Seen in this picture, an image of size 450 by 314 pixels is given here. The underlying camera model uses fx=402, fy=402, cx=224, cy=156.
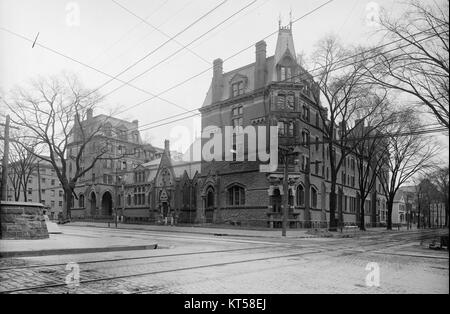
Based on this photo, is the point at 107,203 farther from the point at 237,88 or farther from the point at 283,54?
the point at 283,54

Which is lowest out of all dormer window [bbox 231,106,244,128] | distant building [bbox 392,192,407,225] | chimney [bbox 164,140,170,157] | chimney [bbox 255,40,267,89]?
distant building [bbox 392,192,407,225]

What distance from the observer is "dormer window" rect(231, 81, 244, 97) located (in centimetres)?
4153

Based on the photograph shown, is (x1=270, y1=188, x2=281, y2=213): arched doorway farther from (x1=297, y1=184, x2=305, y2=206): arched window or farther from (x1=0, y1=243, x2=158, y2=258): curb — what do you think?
(x1=0, y1=243, x2=158, y2=258): curb

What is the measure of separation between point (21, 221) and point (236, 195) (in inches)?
1040

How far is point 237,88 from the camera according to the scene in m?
42.0

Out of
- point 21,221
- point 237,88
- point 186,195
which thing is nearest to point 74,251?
point 21,221

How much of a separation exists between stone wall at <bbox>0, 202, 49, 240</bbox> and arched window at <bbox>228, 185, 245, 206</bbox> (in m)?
24.9

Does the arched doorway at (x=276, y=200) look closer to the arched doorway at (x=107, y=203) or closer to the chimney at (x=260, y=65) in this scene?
the chimney at (x=260, y=65)

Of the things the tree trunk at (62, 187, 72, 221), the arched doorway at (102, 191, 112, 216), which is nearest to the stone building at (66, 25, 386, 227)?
the tree trunk at (62, 187, 72, 221)

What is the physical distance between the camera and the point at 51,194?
85438 millimetres

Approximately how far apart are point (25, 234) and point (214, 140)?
27.7 m
